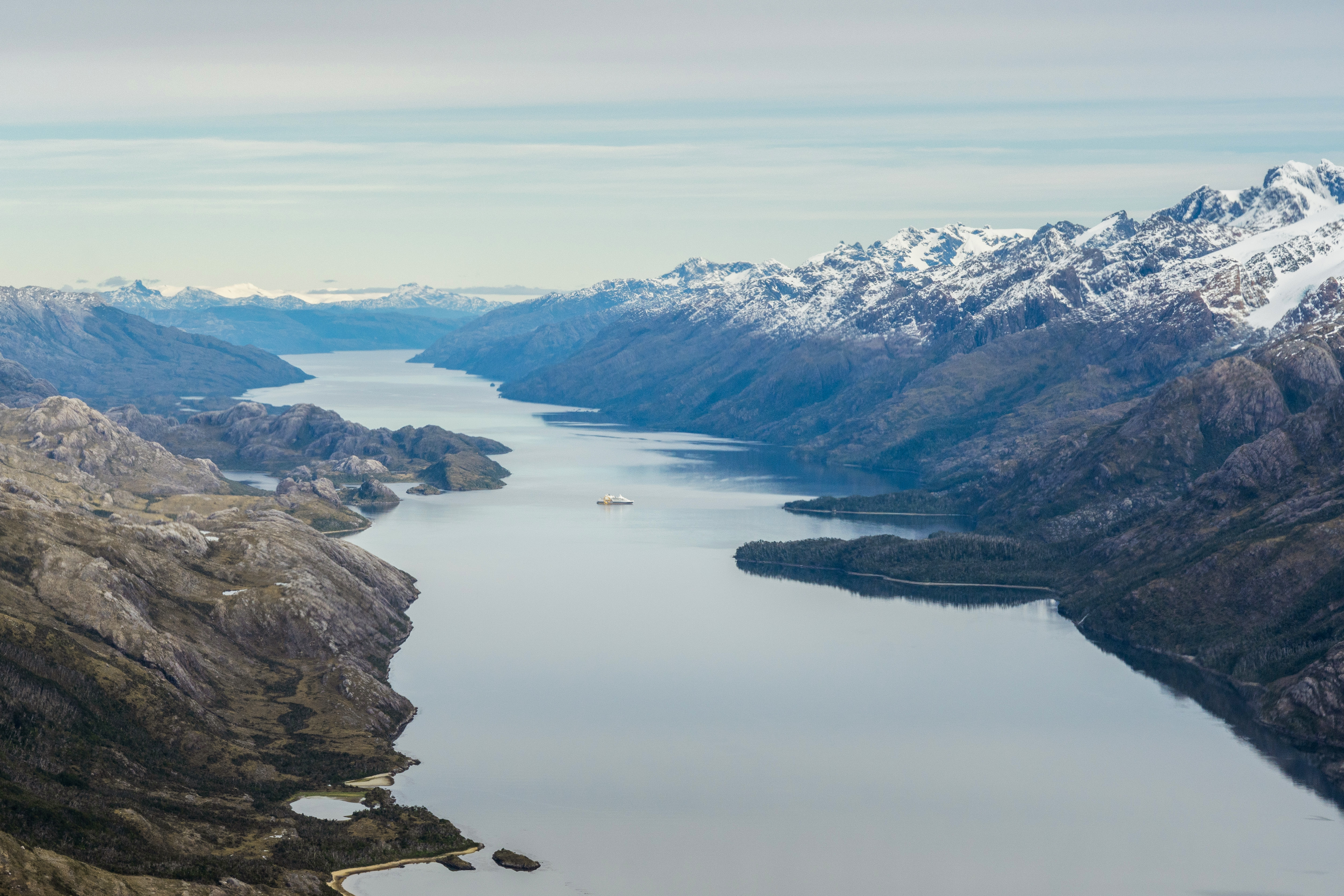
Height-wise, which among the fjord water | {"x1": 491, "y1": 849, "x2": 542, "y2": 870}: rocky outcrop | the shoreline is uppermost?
the fjord water

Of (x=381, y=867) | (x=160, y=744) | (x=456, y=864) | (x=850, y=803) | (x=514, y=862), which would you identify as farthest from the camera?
(x=850, y=803)

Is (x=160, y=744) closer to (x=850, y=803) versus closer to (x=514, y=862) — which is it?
(x=514, y=862)

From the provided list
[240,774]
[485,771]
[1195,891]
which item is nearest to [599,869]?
[485,771]

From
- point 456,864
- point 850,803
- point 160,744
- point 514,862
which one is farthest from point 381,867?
point 850,803

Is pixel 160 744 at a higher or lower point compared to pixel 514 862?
higher

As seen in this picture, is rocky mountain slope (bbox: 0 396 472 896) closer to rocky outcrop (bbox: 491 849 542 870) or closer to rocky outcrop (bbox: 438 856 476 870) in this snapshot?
rocky outcrop (bbox: 438 856 476 870)

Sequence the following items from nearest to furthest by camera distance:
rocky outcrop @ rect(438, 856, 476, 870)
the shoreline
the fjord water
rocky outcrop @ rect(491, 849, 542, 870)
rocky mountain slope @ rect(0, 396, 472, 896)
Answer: rocky mountain slope @ rect(0, 396, 472, 896) → the shoreline → rocky outcrop @ rect(438, 856, 476, 870) → rocky outcrop @ rect(491, 849, 542, 870) → the fjord water

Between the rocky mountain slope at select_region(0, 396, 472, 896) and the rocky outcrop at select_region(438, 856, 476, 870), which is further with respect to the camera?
the rocky outcrop at select_region(438, 856, 476, 870)

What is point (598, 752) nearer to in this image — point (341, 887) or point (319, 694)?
point (319, 694)

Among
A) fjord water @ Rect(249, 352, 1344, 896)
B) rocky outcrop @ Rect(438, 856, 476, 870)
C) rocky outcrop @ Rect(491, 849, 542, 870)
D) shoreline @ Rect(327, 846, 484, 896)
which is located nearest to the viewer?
shoreline @ Rect(327, 846, 484, 896)

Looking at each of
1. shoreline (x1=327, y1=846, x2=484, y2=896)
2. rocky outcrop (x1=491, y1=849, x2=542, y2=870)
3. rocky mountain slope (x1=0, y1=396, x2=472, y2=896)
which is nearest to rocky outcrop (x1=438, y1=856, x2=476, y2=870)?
shoreline (x1=327, y1=846, x2=484, y2=896)
